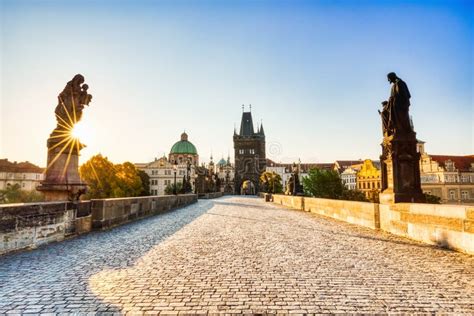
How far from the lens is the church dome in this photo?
124m

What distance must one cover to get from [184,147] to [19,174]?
5440 centimetres

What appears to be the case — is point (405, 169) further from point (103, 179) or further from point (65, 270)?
point (103, 179)

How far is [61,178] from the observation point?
28.5 ft

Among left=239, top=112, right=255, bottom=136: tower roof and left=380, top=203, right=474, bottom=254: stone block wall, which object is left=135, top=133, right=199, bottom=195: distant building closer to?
left=239, top=112, right=255, bottom=136: tower roof

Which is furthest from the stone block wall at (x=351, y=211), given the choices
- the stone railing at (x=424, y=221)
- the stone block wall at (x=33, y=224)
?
the stone block wall at (x=33, y=224)

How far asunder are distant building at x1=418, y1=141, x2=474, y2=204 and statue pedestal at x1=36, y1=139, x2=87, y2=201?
68342 millimetres

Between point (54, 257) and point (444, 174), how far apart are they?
73257 millimetres

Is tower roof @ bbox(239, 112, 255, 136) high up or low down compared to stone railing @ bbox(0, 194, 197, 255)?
up

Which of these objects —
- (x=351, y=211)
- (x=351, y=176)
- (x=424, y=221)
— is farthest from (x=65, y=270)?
(x=351, y=176)

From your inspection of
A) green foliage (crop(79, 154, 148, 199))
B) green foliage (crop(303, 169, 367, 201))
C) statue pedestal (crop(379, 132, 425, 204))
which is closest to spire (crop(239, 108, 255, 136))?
green foliage (crop(303, 169, 367, 201))

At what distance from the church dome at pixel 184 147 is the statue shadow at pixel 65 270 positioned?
11694 centimetres

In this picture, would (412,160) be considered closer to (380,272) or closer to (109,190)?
(380,272)

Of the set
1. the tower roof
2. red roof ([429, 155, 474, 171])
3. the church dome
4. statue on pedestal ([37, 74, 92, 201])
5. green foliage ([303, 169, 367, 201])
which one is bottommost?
green foliage ([303, 169, 367, 201])

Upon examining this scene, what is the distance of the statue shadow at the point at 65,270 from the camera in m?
3.17
